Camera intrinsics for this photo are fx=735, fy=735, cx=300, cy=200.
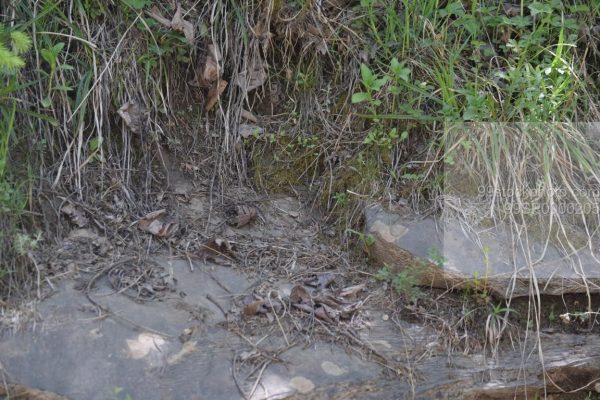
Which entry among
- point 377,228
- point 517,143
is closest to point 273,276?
point 377,228

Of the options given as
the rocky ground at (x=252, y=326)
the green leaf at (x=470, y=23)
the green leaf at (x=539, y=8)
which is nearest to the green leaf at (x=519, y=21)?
the green leaf at (x=539, y=8)

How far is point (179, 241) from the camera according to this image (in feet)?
11.0

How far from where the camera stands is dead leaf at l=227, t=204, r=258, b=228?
139 inches

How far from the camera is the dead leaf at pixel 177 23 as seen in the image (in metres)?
3.59

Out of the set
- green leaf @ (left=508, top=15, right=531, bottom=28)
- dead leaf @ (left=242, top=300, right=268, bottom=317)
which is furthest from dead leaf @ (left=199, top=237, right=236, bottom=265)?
green leaf @ (left=508, top=15, right=531, bottom=28)

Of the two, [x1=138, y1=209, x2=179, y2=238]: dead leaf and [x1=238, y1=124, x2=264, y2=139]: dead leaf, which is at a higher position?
[x1=238, y1=124, x2=264, y2=139]: dead leaf

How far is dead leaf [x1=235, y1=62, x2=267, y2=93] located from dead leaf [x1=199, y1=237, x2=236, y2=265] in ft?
2.78

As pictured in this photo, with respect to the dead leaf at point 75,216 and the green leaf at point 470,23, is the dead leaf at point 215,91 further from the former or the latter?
the green leaf at point 470,23

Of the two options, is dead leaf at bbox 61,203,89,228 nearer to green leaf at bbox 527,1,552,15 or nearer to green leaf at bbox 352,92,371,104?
green leaf at bbox 352,92,371,104

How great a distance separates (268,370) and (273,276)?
1.83 feet

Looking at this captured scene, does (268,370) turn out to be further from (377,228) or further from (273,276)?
(377,228)

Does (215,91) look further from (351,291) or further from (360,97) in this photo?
(351,291)

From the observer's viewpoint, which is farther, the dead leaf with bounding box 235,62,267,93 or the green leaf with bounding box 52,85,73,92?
the dead leaf with bounding box 235,62,267,93

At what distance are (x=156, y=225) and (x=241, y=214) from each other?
1.39ft
